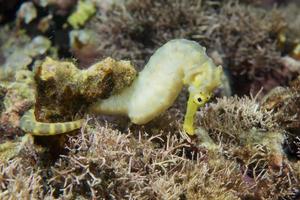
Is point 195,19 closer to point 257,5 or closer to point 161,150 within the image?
point 257,5

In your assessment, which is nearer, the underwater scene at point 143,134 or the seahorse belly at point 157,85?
the underwater scene at point 143,134

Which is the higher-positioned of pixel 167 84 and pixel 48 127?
pixel 167 84

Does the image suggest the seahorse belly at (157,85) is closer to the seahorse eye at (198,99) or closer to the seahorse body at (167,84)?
the seahorse body at (167,84)

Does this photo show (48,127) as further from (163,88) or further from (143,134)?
(163,88)

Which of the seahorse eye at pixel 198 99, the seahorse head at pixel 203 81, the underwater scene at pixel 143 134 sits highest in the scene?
the seahorse head at pixel 203 81

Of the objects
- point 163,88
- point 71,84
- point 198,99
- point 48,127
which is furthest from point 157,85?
point 48,127

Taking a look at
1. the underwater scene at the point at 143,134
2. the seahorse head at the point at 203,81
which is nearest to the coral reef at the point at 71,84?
the underwater scene at the point at 143,134

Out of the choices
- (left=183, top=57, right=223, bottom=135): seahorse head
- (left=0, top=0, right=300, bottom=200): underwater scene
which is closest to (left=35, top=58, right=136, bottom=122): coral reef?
(left=0, top=0, right=300, bottom=200): underwater scene

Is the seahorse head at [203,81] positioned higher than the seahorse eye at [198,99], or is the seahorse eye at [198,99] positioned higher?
the seahorse head at [203,81]
